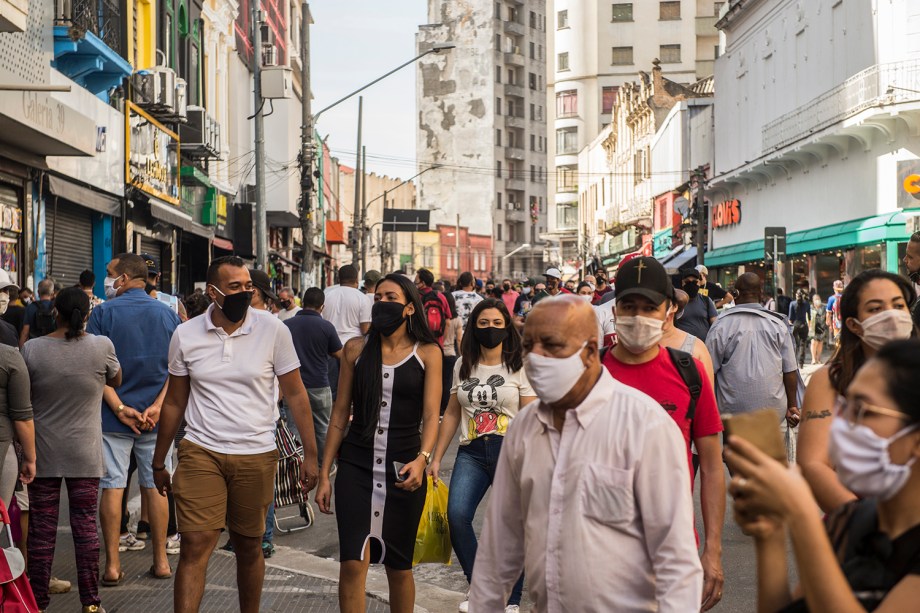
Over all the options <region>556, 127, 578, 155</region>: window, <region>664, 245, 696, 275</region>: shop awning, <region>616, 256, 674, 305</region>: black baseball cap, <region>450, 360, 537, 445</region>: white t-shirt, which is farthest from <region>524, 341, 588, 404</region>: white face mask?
<region>556, 127, 578, 155</region>: window

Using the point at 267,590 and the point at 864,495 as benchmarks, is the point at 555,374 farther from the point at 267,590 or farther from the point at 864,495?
the point at 267,590

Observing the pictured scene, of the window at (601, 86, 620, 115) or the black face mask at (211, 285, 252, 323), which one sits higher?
the window at (601, 86, 620, 115)

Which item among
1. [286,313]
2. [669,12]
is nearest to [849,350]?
[286,313]

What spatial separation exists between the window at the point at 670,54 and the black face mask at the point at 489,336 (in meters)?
83.2

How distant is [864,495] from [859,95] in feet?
92.1

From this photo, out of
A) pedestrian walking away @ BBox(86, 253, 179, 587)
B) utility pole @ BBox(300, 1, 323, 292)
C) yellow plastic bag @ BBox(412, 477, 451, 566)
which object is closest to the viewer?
yellow plastic bag @ BBox(412, 477, 451, 566)

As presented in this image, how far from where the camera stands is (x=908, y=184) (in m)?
27.7

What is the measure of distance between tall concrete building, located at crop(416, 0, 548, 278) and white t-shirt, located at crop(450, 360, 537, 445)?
3691 inches

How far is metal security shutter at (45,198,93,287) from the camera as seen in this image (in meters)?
18.5

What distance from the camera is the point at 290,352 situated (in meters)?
6.38

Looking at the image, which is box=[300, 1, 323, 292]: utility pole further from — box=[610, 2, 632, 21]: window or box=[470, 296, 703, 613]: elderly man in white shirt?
box=[610, 2, 632, 21]: window

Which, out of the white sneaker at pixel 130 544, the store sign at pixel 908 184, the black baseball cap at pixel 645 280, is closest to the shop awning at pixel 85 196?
the white sneaker at pixel 130 544

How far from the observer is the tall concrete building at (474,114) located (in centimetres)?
10231

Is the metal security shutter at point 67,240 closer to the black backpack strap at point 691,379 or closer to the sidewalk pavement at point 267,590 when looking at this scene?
the sidewalk pavement at point 267,590
